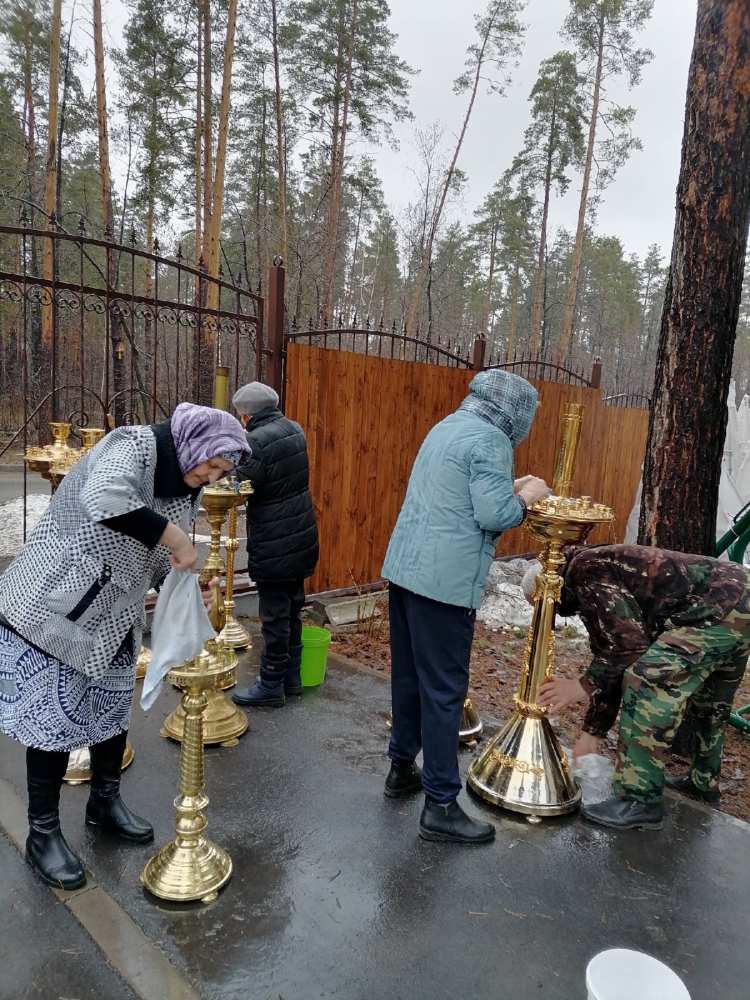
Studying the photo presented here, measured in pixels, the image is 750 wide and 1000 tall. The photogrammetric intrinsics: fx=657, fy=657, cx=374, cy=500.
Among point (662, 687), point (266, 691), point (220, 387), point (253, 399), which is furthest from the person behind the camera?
point (266, 691)

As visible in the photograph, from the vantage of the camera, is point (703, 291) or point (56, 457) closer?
point (56, 457)

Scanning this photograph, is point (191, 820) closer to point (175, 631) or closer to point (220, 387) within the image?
point (175, 631)

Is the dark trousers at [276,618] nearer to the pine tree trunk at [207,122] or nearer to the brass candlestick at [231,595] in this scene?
the brass candlestick at [231,595]

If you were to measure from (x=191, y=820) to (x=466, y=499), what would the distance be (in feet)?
5.19

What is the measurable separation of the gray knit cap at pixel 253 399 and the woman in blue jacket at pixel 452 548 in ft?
4.48

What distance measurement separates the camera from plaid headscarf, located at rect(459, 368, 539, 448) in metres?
2.76

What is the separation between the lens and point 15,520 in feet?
28.6

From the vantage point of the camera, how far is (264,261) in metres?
21.5

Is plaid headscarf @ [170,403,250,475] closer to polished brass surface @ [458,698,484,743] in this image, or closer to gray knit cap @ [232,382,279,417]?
gray knit cap @ [232,382,279,417]

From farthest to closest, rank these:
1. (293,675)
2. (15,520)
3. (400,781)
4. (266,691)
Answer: (15,520), (293,675), (266,691), (400,781)

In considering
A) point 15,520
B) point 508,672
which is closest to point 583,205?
point 15,520

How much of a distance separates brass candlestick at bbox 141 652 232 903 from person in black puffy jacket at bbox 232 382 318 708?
147 centimetres

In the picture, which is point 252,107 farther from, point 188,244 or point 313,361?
point 313,361

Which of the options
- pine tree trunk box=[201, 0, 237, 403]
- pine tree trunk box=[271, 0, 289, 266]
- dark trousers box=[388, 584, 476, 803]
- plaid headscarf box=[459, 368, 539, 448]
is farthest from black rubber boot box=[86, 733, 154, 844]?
pine tree trunk box=[271, 0, 289, 266]
